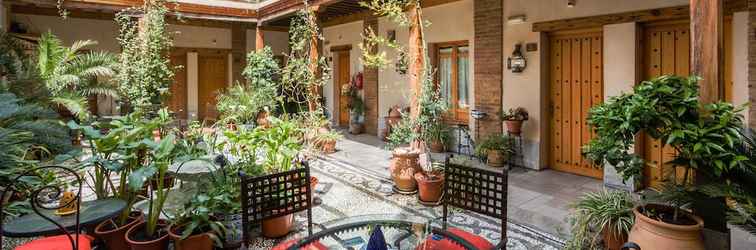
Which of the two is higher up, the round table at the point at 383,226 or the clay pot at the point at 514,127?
the clay pot at the point at 514,127

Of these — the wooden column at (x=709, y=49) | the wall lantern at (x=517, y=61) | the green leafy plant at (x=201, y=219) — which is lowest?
the green leafy plant at (x=201, y=219)

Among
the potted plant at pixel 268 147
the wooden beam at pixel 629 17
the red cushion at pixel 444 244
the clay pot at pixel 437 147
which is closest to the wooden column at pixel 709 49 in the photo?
the red cushion at pixel 444 244

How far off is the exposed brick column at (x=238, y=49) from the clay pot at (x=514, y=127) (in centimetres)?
870

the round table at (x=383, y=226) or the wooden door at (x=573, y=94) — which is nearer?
the round table at (x=383, y=226)

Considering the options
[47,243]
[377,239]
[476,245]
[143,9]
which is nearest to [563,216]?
[476,245]

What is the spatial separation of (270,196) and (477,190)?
1361 mm

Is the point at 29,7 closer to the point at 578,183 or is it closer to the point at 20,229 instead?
the point at 20,229

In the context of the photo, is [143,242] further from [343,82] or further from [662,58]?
[343,82]

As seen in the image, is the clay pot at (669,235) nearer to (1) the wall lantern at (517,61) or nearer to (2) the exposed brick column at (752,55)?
(2) the exposed brick column at (752,55)

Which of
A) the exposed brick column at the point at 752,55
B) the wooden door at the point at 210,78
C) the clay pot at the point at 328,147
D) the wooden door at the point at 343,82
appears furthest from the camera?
the wooden door at the point at 210,78

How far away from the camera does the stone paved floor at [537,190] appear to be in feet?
14.3

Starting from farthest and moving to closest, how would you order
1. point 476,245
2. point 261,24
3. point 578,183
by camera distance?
point 261,24, point 578,183, point 476,245

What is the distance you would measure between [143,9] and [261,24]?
8.70 ft

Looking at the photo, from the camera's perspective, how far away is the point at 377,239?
187cm
